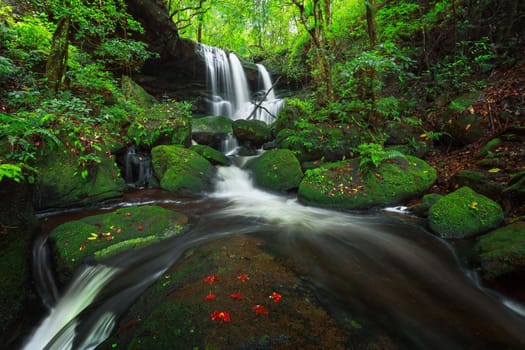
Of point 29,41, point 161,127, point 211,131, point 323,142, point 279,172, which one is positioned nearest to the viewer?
point 29,41

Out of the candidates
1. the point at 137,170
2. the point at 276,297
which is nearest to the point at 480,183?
the point at 276,297

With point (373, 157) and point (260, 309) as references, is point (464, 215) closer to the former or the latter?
point (373, 157)

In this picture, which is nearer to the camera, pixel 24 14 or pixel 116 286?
pixel 116 286

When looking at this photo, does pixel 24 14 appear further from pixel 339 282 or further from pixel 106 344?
A: pixel 339 282

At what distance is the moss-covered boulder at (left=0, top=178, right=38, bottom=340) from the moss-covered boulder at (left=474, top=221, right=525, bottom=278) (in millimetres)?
5159

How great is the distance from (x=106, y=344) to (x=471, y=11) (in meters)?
12.5

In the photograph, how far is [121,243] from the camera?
11.3 feet

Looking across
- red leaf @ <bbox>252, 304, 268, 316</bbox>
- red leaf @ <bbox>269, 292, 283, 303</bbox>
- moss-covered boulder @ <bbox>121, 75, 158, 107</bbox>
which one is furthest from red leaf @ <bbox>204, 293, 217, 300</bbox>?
moss-covered boulder @ <bbox>121, 75, 158, 107</bbox>

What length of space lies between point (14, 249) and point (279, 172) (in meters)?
5.46

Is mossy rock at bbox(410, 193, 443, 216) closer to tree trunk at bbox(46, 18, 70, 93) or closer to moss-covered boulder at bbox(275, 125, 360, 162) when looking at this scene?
moss-covered boulder at bbox(275, 125, 360, 162)

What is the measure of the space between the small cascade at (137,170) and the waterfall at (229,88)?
8403mm

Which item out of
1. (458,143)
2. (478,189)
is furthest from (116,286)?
(458,143)

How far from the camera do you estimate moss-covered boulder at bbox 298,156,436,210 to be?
5254 mm

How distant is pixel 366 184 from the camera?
215 inches
